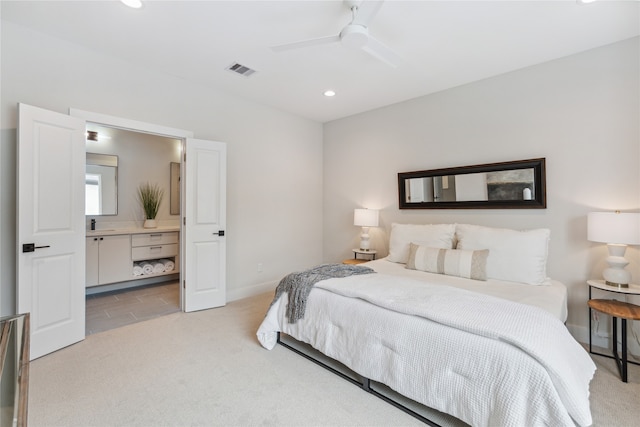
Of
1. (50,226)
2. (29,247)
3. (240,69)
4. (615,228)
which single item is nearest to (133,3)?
(240,69)

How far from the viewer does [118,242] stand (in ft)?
13.8

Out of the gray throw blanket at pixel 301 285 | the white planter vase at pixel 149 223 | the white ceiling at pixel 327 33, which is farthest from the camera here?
the white planter vase at pixel 149 223

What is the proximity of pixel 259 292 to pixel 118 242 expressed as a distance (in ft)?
6.96

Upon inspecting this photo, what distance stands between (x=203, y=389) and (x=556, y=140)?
12.4 ft

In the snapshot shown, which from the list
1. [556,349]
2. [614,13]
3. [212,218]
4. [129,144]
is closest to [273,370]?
[556,349]

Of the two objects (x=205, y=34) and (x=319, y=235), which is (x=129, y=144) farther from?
(x=319, y=235)

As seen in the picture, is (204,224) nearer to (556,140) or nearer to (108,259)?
(108,259)

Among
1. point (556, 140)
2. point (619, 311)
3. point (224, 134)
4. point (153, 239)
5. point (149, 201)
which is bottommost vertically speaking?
point (619, 311)

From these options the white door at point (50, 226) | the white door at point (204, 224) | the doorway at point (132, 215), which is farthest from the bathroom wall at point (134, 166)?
the white door at point (50, 226)

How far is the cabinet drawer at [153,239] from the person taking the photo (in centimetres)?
437

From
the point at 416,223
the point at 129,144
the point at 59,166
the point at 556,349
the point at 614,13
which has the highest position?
the point at 614,13

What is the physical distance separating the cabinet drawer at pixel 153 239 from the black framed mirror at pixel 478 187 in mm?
3617

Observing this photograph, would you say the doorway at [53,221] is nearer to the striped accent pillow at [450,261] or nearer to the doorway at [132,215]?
the doorway at [132,215]

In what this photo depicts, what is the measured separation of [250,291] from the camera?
4160 millimetres
